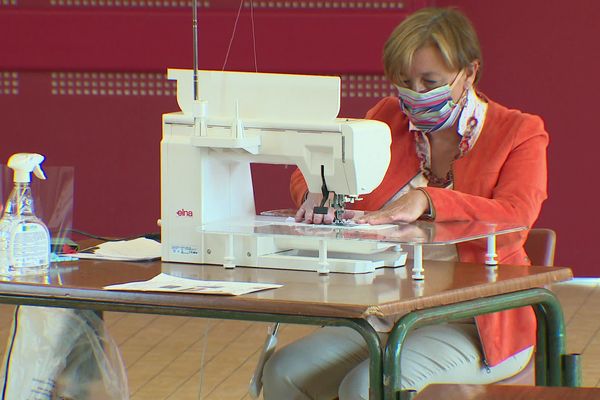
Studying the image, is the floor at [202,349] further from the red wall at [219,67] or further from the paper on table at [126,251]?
the paper on table at [126,251]

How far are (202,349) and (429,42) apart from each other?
7.09ft

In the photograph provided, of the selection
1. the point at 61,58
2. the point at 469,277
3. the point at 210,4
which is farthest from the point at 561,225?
the point at 469,277

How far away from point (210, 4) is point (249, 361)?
1931 millimetres

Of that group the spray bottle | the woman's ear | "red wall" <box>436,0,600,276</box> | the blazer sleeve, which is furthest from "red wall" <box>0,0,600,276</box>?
the spray bottle

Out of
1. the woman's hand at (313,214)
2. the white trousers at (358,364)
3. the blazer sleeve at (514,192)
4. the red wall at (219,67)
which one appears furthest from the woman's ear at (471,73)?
the red wall at (219,67)

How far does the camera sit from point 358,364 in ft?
8.84

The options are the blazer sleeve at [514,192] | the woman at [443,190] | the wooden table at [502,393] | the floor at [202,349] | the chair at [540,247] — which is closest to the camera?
the wooden table at [502,393]

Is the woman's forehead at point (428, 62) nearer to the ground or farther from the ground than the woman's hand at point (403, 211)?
farther from the ground

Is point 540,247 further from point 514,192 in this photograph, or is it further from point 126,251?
point 126,251

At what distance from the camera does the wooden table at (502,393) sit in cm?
182

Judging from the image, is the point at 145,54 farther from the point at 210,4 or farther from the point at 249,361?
the point at 249,361

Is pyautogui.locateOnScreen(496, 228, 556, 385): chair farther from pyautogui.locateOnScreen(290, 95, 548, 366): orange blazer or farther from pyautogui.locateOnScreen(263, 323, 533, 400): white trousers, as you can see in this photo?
pyautogui.locateOnScreen(263, 323, 533, 400): white trousers

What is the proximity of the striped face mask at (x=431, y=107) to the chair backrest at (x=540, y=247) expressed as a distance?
0.34 meters

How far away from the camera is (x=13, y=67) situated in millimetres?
5781
